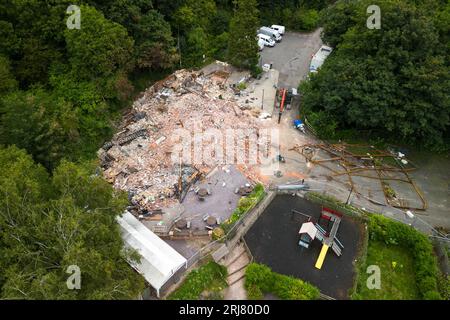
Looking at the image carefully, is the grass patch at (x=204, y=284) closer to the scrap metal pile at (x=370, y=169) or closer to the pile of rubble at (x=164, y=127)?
the pile of rubble at (x=164, y=127)

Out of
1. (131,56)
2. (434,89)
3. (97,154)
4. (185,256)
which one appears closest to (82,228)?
(185,256)

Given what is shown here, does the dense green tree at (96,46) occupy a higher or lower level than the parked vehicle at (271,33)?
higher

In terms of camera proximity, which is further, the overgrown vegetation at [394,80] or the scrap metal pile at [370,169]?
the overgrown vegetation at [394,80]

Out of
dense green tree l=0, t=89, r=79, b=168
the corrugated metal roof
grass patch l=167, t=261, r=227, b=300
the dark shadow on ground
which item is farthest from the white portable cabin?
dense green tree l=0, t=89, r=79, b=168

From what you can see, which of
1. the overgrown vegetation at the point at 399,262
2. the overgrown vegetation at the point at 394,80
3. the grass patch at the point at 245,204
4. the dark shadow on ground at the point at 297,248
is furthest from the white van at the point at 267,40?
the overgrown vegetation at the point at 399,262

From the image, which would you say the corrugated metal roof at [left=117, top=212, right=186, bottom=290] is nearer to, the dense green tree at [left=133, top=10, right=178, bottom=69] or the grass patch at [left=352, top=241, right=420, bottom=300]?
the grass patch at [left=352, top=241, right=420, bottom=300]

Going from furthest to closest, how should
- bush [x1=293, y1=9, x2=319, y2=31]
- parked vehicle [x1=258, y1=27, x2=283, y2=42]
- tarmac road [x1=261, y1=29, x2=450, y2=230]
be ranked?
bush [x1=293, y1=9, x2=319, y2=31] → parked vehicle [x1=258, y1=27, x2=283, y2=42] → tarmac road [x1=261, y1=29, x2=450, y2=230]
